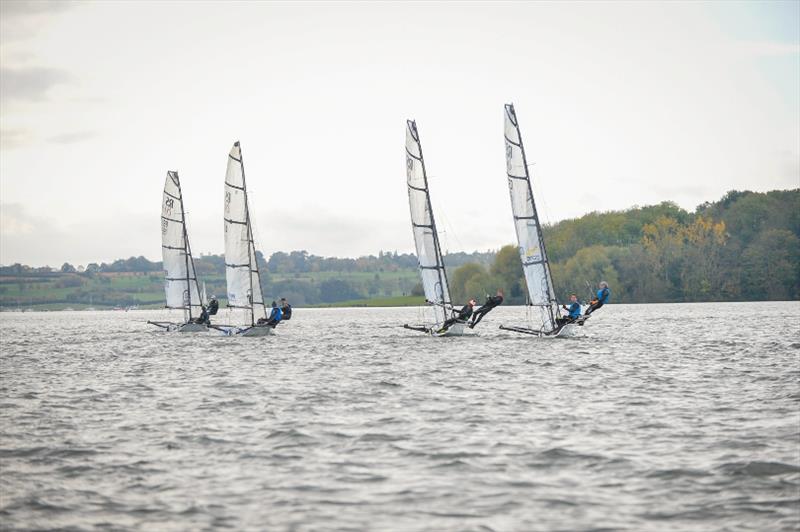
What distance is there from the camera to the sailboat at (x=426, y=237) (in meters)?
54.9

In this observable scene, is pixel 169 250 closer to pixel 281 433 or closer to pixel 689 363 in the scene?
pixel 689 363

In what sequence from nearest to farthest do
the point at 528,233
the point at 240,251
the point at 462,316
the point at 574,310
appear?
the point at 574,310 < the point at 528,233 < the point at 462,316 < the point at 240,251

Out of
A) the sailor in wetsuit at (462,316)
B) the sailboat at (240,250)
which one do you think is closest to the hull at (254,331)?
the sailboat at (240,250)

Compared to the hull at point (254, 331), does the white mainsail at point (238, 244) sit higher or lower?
higher

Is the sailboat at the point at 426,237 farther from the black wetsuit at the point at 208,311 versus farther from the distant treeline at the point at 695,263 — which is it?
the distant treeline at the point at 695,263

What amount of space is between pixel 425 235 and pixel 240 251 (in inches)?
535

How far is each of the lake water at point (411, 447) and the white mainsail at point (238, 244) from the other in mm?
23003

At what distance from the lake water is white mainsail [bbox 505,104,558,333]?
12.4 metres

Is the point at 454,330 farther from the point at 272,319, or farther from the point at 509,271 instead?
the point at 509,271

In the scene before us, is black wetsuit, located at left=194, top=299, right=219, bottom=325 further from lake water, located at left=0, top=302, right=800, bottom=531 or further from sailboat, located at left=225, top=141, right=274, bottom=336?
lake water, located at left=0, top=302, right=800, bottom=531

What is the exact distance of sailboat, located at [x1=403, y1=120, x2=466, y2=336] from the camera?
5491cm

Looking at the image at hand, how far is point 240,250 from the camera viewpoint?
62.7 meters

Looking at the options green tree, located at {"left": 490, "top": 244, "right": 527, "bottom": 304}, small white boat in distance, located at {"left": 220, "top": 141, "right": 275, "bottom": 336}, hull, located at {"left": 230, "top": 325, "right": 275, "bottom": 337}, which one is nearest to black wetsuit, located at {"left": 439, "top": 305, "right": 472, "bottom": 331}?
small white boat in distance, located at {"left": 220, "top": 141, "right": 275, "bottom": 336}

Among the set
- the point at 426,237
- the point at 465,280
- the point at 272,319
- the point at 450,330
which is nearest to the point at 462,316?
the point at 450,330
